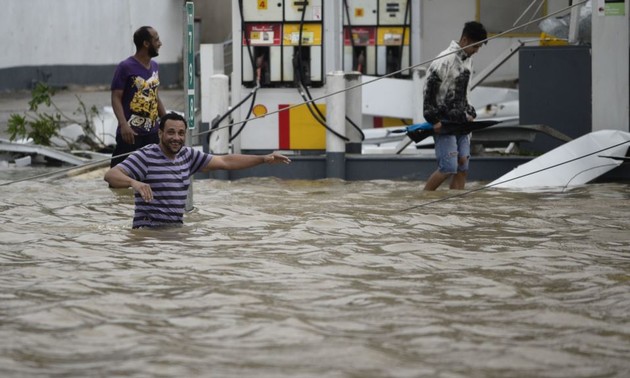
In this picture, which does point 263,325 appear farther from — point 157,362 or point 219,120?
point 219,120

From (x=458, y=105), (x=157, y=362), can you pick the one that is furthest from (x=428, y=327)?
(x=458, y=105)

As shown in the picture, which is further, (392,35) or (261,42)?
(392,35)

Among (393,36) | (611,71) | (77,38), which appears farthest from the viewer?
(77,38)

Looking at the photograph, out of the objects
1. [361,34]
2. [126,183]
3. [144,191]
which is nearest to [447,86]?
[361,34]

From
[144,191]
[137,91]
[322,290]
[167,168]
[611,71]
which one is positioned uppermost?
[611,71]

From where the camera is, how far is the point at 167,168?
31.0 feet

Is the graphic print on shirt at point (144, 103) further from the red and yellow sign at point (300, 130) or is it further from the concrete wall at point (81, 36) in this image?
the concrete wall at point (81, 36)

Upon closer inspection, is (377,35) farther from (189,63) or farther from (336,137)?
(189,63)

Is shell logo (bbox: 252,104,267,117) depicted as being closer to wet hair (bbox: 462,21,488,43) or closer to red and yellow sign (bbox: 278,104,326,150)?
red and yellow sign (bbox: 278,104,326,150)

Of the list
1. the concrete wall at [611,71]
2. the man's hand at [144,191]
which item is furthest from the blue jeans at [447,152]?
the man's hand at [144,191]

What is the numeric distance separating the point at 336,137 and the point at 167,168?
4.75m

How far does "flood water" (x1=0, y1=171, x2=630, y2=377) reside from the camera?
5863mm

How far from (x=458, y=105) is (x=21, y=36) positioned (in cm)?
1505

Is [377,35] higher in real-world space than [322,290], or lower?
higher
